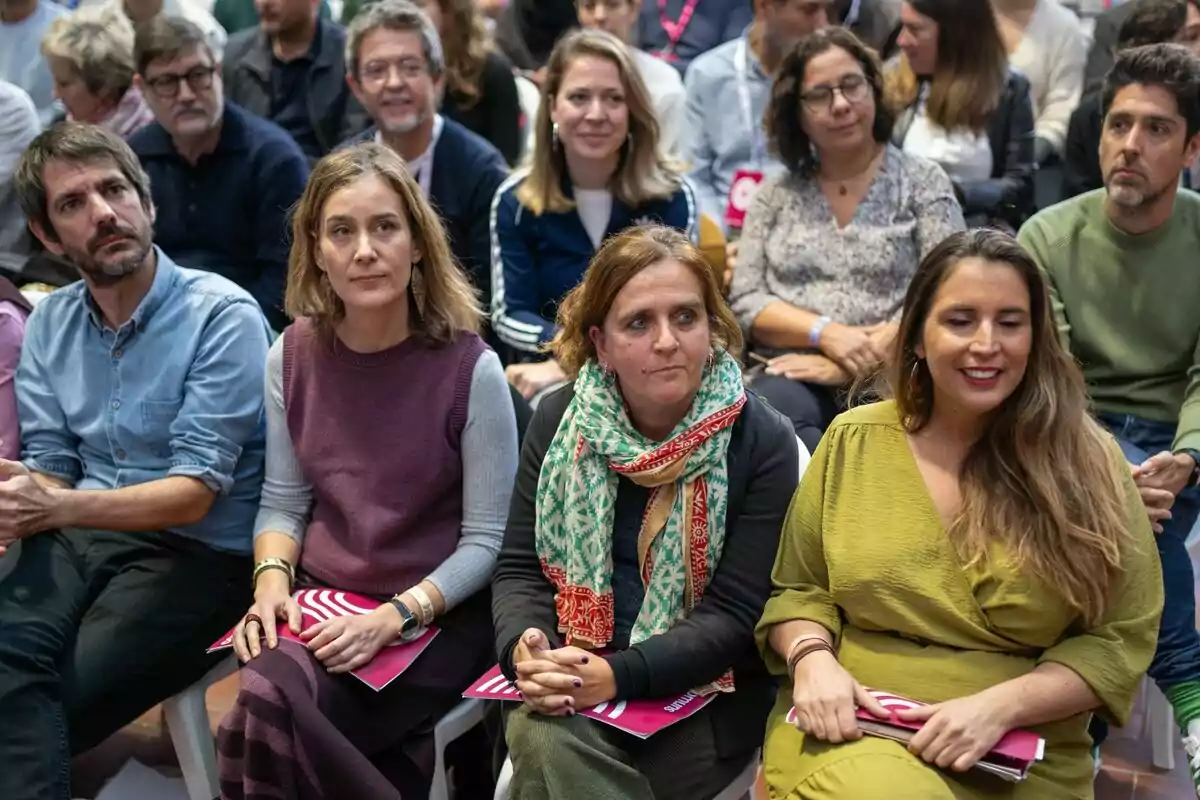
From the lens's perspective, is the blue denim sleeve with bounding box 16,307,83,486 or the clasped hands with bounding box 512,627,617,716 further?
the blue denim sleeve with bounding box 16,307,83,486

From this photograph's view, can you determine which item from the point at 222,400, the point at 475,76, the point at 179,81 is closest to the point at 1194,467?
the point at 222,400

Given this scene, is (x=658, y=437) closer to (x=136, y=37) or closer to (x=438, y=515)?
(x=438, y=515)

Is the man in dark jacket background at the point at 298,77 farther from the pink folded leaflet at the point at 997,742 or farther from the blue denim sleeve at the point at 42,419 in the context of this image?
the pink folded leaflet at the point at 997,742

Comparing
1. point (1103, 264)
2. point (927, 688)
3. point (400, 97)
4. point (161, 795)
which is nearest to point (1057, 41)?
point (1103, 264)

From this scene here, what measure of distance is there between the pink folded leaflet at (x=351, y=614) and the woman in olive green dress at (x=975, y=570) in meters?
0.58

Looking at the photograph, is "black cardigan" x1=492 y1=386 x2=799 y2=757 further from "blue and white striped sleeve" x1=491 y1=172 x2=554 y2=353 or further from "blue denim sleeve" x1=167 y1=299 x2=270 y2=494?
"blue and white striped sleeve" x1=491 y1=172 x2=554 y2=353

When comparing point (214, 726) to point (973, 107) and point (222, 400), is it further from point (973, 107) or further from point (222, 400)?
point (973, 107)

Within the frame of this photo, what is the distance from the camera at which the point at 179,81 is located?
→ 3.06 metres

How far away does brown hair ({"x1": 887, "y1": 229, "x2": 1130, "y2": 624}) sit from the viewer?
66.8 inches

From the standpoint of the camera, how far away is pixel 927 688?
173 centimetres

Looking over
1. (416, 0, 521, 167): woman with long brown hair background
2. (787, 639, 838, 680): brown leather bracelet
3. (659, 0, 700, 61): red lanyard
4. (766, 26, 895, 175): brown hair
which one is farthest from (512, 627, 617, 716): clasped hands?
(659, 0, 700, 61): red lanyard

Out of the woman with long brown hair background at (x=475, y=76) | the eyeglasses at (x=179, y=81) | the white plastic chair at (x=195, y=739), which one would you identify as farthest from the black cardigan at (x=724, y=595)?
the woman with long brown hair background at (x=475, y=76)

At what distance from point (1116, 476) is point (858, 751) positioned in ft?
1.73

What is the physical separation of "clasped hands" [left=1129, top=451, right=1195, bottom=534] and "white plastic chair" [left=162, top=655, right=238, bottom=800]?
1.58 meters
